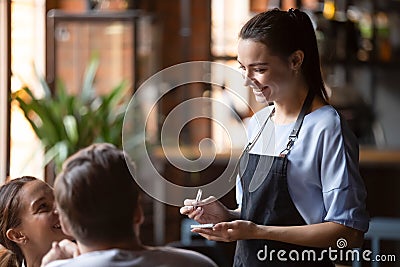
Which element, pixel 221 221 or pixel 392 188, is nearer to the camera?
pixel 221 221

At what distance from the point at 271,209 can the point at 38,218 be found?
292 millimetres

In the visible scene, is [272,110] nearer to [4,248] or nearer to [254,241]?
[254,241]

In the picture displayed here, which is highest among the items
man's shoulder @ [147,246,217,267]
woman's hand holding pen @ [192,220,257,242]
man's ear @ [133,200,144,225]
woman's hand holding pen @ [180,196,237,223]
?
man's ear @ [133,200,144,225]

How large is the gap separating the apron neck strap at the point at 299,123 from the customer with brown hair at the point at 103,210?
200 mm

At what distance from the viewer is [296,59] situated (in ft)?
3.30

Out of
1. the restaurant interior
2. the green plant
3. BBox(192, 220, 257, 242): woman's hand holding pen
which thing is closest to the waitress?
BBox(192, 220, 257, 242): woman's hand holding pen

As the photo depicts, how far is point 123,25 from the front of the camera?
10.1 ft

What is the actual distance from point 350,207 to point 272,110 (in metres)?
0.16

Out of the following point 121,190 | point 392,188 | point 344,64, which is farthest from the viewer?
point 344,64

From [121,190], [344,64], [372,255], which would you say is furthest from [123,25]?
[121,190]

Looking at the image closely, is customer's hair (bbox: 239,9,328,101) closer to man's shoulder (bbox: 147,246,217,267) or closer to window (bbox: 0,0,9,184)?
man's shoulder (bbox: 147,246,217,267)

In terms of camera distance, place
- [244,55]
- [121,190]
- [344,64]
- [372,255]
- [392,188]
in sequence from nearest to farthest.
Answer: [121,190] < [244,55] < [372,255] < [392,188] < [344,64]

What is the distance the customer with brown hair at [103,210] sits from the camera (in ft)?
2.88

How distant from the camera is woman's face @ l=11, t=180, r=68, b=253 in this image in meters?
1.04
